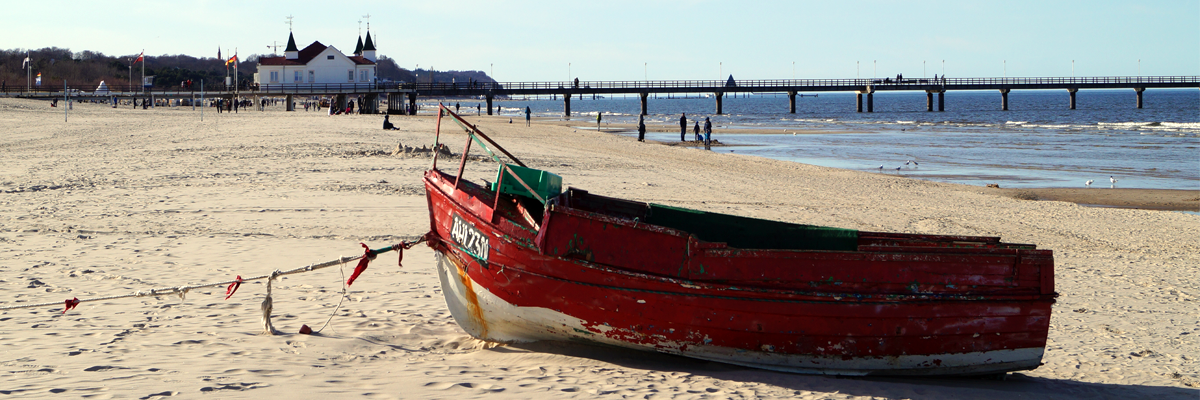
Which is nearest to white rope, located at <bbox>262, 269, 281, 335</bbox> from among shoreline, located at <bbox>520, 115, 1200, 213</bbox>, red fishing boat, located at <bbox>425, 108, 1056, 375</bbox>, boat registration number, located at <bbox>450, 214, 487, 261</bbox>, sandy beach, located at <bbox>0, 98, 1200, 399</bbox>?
sandy beach, located at <bbox>0, 98, 1200, 399</bbox>

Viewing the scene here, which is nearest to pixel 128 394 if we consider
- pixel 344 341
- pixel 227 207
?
pixel 344 341

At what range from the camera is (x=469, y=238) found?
18.8 ft

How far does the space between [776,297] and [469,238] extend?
2.12 metres

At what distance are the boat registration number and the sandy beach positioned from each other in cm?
73

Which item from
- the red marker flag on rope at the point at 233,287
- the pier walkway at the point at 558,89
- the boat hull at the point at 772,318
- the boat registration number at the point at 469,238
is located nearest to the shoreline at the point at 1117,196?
the boat hull at the point at 772,318

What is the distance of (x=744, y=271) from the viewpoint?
5.14 meters

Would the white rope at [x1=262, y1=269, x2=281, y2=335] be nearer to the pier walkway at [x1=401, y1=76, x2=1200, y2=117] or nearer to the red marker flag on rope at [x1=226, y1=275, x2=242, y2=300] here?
the red marker flag on rope at [x1=226, y1=275, x2=242, y2=300]

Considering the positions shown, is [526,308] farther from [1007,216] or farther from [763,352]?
[1007,216]

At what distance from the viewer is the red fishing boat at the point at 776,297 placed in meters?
5.16

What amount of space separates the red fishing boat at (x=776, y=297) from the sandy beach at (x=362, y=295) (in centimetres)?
20

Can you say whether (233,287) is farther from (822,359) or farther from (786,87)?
(786,87)

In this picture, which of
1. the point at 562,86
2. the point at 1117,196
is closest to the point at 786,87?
the point at 562,86

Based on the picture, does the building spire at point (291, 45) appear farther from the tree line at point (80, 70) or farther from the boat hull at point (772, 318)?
the boat hull at point (772, 318)

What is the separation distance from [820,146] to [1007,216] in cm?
2122
